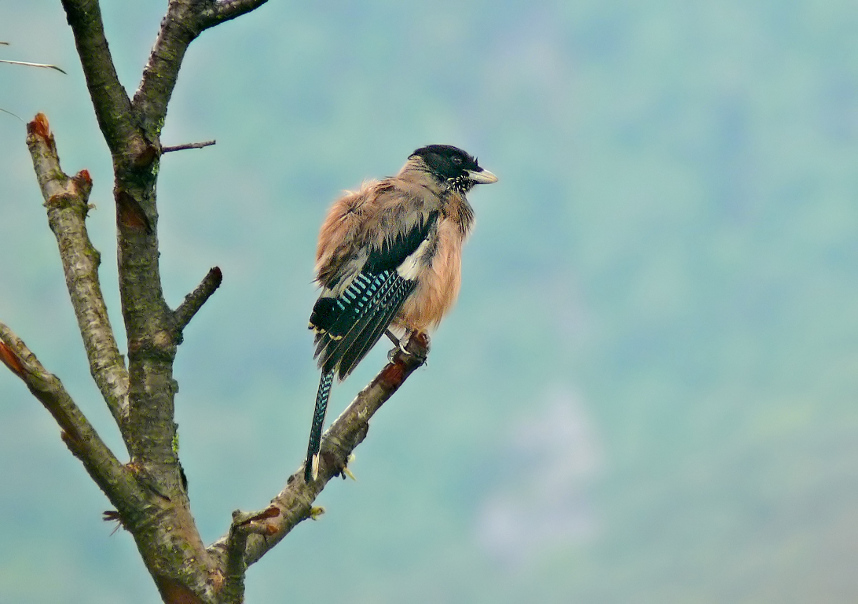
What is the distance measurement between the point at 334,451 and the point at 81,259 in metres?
1.75

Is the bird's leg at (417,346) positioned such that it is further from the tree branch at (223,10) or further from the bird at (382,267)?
Result: the tree branch at (223,10)

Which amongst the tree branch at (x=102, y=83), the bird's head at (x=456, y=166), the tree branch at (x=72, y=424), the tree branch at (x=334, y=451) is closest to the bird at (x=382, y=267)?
the tree branch at (x=334, y=451)

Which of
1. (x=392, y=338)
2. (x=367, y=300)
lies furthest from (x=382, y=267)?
(x=392, y=338)

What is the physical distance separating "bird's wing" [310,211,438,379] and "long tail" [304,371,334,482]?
133mm

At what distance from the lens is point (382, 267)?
19.1 ft

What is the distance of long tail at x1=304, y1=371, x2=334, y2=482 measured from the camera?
450cm

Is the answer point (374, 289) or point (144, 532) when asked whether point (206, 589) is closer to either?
point (144, 532)

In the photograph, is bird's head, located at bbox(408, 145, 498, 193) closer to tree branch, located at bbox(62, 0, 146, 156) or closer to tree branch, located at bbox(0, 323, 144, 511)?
tree branch, located at bbox(62, 0, 146, 156)

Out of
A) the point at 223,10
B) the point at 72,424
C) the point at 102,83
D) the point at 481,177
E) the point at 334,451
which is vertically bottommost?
the point at 72,424

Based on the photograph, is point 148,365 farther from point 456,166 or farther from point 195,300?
point 456,166

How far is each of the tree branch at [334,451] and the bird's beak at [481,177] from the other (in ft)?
7.98

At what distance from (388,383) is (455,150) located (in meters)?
3.12

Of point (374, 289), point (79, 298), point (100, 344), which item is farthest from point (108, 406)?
point (374, 289)

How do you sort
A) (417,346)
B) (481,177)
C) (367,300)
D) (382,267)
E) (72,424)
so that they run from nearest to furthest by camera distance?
(72,424)
(417,346)
(367,300)
(382,267)
(481,177)
